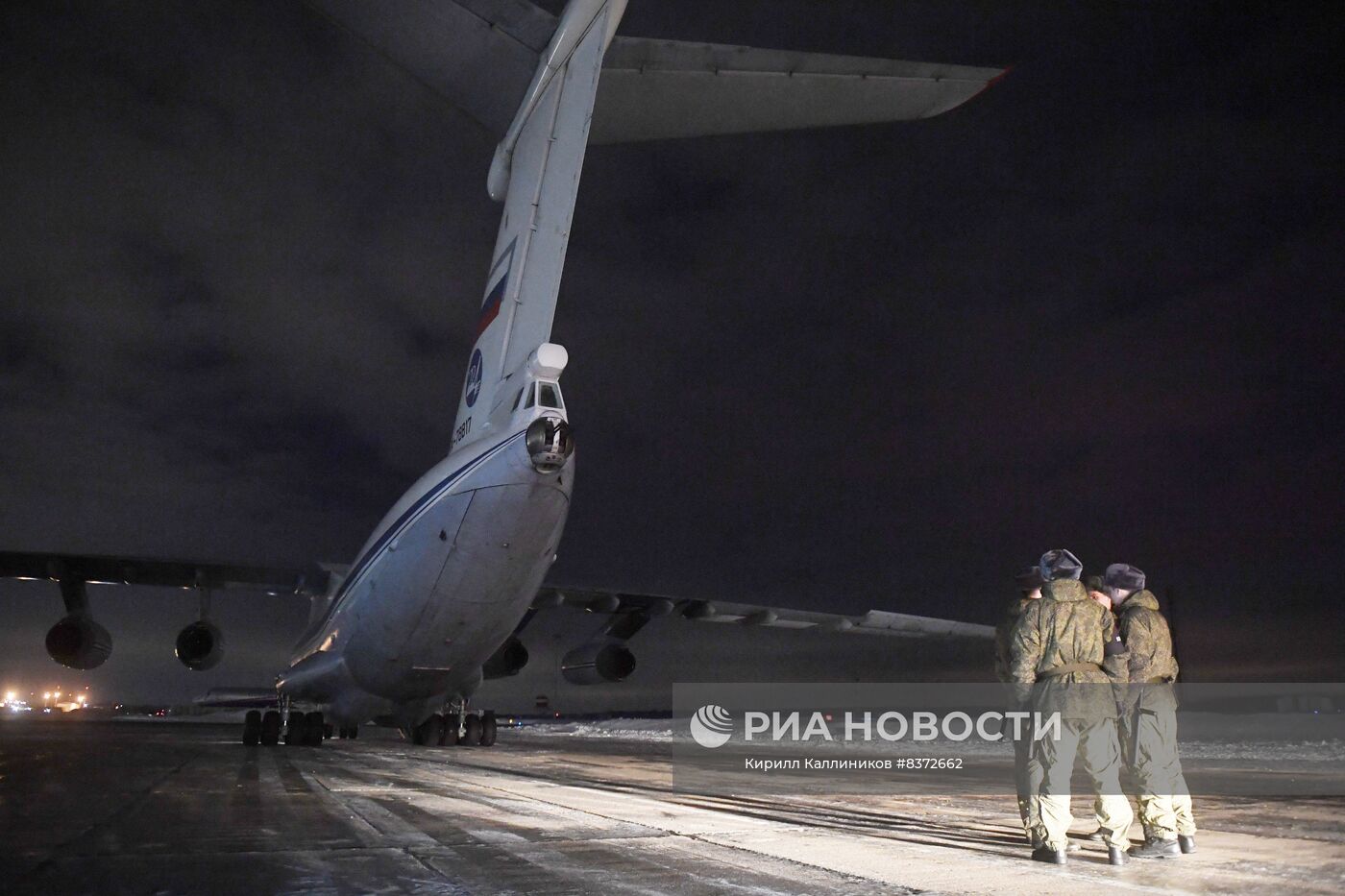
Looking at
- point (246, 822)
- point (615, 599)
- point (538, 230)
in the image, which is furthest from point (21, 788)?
point (615, 599)

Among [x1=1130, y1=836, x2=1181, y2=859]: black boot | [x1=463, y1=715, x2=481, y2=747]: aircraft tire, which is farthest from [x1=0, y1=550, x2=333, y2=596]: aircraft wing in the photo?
[x1=1130, y1=836, x2=1181, y2=859]: black boot

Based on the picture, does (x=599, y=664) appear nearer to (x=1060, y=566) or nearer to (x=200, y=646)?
(x=200, y=646)

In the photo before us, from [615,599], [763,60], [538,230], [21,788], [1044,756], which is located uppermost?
[763,60]

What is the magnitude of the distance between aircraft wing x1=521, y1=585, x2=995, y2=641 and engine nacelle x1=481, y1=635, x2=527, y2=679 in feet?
2.42

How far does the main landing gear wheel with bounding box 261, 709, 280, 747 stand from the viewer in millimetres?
19047

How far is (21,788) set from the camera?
8938mm

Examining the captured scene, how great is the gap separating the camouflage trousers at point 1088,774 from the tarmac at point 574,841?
0.18 meters

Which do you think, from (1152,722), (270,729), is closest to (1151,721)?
(1152,722)

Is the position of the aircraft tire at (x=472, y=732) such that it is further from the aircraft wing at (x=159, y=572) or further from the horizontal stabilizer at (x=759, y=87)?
the horizontal stabilizer at (x=759, y=87)

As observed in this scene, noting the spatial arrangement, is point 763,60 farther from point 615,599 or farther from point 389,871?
point 615,599

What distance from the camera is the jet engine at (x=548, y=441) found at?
9.77 m

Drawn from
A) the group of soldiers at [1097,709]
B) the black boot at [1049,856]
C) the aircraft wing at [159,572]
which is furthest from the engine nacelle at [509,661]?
the black boot at [1049,856]

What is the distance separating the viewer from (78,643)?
16.6 meters

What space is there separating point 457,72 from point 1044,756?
416 inches
